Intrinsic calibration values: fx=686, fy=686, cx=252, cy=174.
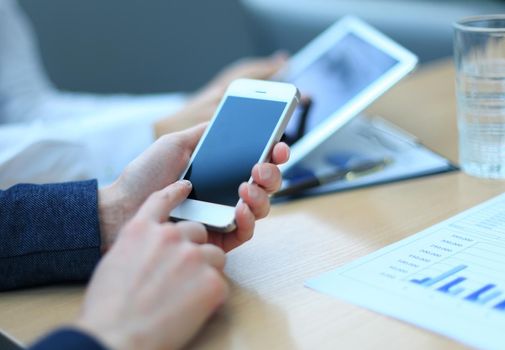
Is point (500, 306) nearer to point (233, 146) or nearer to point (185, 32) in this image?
point (233, 146)

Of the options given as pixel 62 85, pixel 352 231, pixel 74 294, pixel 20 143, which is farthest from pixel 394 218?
pixel 62 85

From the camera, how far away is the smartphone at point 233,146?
24.5 inches

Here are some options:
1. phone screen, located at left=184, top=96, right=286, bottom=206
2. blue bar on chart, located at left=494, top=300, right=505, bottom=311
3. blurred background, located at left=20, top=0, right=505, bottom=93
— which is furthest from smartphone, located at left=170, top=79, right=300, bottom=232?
blurred background, located at left=20, top=0, right=505, bottom=93

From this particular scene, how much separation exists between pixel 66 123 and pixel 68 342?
698mm

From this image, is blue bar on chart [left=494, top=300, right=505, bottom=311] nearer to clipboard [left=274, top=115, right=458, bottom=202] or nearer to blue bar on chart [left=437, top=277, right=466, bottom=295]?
blue bar on chart [left=437, top=277, right=466, bottom=295]

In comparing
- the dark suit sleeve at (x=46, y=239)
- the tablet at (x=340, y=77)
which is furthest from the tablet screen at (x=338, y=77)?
the dark suit sleeve at (x=46, y=239)

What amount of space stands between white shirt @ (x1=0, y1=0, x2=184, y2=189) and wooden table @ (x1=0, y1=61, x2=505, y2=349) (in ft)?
0.78

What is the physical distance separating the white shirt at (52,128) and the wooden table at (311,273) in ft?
0.78

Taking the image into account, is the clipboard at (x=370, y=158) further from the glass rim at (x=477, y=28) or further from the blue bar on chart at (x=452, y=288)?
the blue bar on chart at (x=452, y=288)

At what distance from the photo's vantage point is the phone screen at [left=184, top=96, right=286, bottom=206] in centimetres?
64

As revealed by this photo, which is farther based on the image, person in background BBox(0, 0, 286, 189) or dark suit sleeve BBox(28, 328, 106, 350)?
person in background BBox(0, 0, 286, 189)

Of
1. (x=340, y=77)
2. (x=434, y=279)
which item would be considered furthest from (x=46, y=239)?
(x=340, y=77)

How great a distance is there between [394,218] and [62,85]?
5.13ft

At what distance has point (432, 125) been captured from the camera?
39.2 inches
